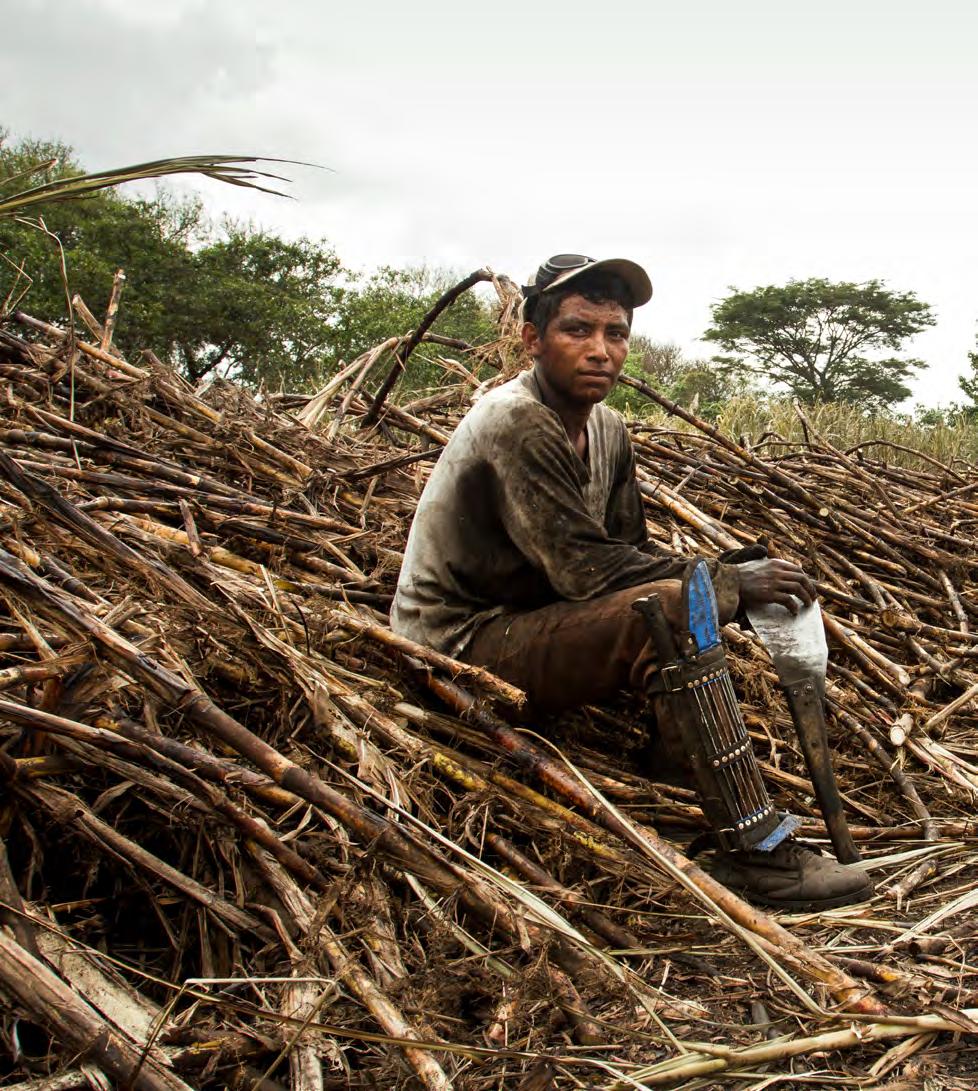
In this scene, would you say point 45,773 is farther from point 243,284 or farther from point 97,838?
point 243,284

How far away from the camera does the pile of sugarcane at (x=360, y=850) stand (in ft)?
5.44

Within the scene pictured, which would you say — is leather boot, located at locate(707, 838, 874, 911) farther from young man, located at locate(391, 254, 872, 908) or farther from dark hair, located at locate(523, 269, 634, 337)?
dark hair, located at locate(523, 269, 634, 337)

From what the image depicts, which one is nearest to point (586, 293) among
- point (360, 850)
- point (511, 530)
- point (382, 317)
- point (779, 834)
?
point (511, 530)

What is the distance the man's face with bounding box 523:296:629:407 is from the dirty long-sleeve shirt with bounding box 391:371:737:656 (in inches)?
4.3

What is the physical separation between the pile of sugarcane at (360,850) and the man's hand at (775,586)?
62 cm

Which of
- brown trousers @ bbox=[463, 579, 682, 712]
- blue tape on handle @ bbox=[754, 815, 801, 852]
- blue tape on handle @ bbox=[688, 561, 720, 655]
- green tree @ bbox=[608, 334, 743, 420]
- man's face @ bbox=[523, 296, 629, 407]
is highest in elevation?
green tree @ bbox=[608, 334, 743, 420]

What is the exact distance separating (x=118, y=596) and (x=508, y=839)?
1.14 meters

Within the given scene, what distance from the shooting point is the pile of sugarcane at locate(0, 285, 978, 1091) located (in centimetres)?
166

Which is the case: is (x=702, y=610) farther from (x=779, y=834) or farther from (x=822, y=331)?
(x=822, y=331)

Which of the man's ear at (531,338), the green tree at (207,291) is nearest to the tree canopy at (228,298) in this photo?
the green tree at (207,291)

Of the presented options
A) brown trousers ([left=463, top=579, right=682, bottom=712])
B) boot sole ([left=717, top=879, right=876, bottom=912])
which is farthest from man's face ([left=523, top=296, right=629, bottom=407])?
boot sole ([left=717, top=879, right=876, bottom=912])

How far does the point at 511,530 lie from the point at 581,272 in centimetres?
74

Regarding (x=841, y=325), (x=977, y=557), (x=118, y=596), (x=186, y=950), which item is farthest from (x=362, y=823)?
(x=841, y=325)

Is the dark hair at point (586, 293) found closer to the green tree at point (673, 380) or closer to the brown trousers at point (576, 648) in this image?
the brown trousers at point (576, 648)
